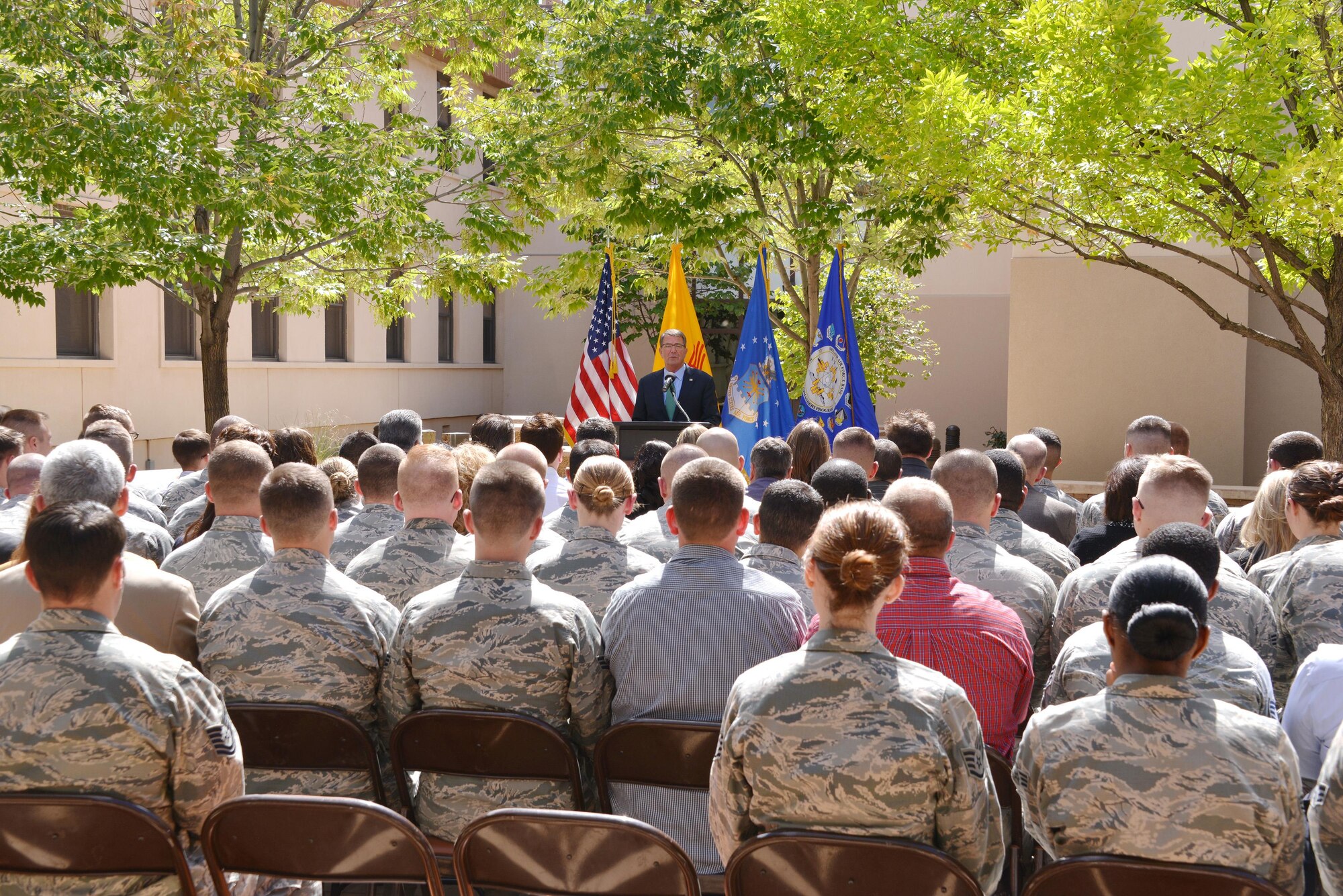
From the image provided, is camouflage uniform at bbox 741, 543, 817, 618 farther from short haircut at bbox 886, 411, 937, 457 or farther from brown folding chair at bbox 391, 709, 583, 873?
short haircut at bbox 886, 411, 937, 457

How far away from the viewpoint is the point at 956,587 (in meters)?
3.86

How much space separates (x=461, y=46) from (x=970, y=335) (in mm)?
12460

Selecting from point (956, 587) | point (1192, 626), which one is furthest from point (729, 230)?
point (1192, 626)

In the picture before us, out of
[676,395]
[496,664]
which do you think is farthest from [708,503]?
[676,395]

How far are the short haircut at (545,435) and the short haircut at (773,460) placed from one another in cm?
155

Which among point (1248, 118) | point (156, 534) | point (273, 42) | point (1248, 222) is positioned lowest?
point (156, 534)

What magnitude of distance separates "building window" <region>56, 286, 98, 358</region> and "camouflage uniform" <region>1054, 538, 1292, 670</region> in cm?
1439

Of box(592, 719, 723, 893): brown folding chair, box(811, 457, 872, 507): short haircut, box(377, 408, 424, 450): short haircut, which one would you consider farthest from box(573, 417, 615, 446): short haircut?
box(592, 719, 723, 893): brown folding chair

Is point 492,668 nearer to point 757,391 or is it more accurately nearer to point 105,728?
point 105,728

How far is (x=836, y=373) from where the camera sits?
11.7m

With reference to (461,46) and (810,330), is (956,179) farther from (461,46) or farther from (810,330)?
(461,46)

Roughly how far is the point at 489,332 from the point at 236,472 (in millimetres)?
23543

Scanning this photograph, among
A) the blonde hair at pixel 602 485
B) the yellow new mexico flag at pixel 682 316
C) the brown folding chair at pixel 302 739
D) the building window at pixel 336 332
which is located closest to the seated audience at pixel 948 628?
the blonde hair at pixel 602 485

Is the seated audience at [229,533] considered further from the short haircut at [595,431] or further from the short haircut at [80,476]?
the short haircut at [595,431]
